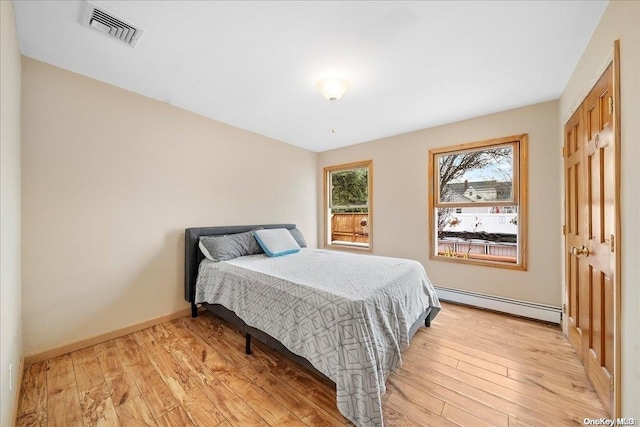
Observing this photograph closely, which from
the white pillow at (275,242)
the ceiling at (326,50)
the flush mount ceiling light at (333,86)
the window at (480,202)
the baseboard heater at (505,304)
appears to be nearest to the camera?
the ceiling at (326,50)

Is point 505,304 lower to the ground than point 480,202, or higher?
lower

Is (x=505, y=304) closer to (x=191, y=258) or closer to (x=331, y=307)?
(x=331, y=307)

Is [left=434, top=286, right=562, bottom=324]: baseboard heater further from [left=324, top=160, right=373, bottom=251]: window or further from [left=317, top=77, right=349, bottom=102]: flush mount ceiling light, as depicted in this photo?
[left=317, top=77, right=349, bottom=102]: flush mount ceiling light

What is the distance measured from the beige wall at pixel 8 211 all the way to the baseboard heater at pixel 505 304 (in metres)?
3.85

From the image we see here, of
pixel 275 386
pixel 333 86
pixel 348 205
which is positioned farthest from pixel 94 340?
pixel 348 205

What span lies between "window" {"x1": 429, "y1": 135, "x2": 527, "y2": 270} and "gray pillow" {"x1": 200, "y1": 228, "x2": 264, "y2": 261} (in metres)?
2.44

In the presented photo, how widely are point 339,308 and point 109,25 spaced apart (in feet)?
Result: 7.73

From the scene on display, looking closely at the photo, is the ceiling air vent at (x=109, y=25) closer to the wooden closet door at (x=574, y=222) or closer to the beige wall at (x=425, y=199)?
the beige wall at (x=425, y=199)

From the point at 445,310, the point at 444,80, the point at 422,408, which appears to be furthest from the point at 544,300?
the point at 444,80

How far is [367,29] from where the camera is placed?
62.8 inches

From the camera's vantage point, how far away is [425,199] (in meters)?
3.40

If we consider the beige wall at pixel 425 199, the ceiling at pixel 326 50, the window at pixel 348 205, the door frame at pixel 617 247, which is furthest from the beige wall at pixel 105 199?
the door frame at pixel 617 247

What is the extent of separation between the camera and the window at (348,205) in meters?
4.18

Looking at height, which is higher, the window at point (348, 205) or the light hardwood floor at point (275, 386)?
the window at point (348, 205)
